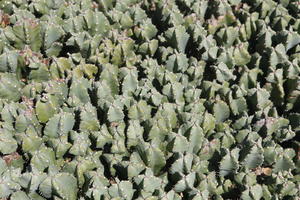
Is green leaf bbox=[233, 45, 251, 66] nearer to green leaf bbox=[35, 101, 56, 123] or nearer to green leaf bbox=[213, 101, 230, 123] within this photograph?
green leaf bbox=[213, 101, 230, 123]

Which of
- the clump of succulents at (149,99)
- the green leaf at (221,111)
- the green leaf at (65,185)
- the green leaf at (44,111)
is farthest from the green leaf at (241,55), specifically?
the green leaf at (65,185)

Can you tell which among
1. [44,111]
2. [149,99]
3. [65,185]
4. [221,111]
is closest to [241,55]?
[221,111]

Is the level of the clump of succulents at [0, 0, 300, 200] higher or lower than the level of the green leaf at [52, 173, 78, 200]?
higher

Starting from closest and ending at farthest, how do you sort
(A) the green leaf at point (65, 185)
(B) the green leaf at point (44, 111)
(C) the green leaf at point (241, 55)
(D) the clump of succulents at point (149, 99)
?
(A) the green leaf at point (65, 185) → (D) the clump of succulents at point (149, 99) → (B) the green leaf at point (44, 111) → (C) the green leaf at point (241, 55)

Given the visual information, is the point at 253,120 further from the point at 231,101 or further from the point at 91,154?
Answer: the point at 91,154

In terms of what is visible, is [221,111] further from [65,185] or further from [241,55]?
[65,185]

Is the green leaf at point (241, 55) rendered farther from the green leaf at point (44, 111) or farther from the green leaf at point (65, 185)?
the green leaf at point (65, 185)

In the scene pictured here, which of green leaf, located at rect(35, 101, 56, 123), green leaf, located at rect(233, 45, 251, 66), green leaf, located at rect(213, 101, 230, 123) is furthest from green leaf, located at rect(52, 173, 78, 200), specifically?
green leaf, located at rect(233, 45, 251, 66)

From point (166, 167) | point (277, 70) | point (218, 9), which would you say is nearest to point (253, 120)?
point (277, 70)
